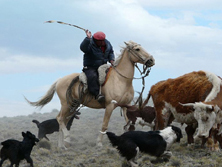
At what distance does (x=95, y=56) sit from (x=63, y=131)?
263 cm

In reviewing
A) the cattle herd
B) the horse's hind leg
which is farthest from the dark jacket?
the horse's hind leg

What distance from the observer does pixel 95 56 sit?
1205 cm

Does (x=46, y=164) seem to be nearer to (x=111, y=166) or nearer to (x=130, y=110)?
(x=111, y=166)

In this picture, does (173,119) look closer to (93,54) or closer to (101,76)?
(101,76)

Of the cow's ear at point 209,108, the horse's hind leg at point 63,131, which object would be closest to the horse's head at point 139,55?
the horse's hind leg at point 63,131

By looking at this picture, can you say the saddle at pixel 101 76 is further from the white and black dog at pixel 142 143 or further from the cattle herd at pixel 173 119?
the white and black dog at pixel 142 143

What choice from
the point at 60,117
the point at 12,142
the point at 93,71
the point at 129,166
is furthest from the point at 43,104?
the point at 129,166

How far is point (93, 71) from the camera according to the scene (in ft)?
39.0

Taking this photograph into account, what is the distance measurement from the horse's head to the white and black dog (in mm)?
3595

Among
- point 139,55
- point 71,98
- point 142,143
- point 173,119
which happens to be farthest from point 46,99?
point 142,143

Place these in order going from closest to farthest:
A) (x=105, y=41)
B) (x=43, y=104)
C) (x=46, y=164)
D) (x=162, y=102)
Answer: (x=46, y=164) < (x=162, y=102) < (x=105, y=41) < (x=43, y=104)

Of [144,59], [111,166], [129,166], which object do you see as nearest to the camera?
[129,166]

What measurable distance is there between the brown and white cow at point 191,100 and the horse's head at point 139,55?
706 mm

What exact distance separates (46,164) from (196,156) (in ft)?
11.6
